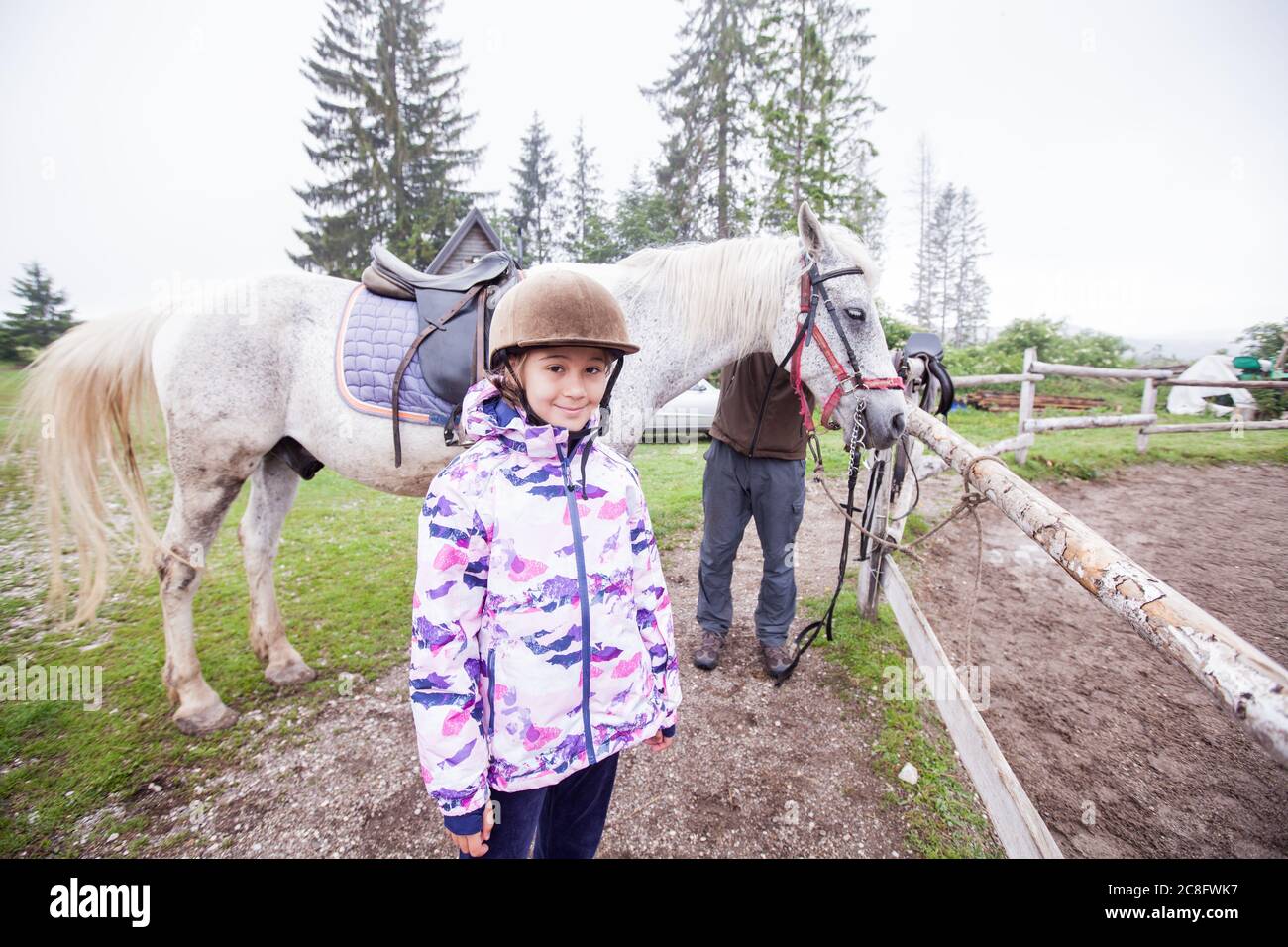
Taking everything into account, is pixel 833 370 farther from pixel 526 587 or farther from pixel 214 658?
pixel 214 658

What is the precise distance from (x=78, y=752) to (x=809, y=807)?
3641mm

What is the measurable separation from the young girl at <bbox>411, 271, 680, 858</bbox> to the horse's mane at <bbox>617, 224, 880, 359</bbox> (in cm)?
142

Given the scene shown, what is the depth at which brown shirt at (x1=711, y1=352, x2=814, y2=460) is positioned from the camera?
2.88 m

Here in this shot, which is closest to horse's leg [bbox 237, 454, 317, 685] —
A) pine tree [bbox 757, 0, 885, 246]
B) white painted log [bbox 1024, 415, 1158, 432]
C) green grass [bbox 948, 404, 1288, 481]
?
green grass [bbox 948, 404, 1288, 481]

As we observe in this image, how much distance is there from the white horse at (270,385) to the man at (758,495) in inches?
11.6

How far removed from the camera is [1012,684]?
3.22 m

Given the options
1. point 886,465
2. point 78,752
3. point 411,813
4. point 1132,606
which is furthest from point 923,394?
point 78,752

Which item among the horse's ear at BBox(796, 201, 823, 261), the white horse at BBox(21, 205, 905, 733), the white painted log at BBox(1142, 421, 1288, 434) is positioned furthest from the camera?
the white painted log at BBox(1142, 421, 1288, 434)

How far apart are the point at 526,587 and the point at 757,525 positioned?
204cm

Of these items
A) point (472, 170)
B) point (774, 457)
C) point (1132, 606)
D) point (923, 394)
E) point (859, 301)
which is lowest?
point (1132, 606)

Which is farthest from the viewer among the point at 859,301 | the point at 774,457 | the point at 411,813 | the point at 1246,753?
the point at 774,457

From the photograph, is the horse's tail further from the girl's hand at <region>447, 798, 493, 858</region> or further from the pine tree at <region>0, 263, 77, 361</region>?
the pine tree at <region>0, 263, 77, 361</region>

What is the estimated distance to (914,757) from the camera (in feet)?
8.22
